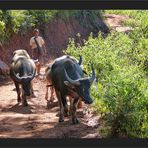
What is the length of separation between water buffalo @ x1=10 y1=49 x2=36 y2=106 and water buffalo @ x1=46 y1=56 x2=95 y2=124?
1.58 feet

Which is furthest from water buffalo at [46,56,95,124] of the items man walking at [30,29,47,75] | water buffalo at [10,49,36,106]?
man walking at [30,29,47,75]

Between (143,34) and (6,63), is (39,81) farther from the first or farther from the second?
(143,34)

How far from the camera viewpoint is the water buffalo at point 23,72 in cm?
879

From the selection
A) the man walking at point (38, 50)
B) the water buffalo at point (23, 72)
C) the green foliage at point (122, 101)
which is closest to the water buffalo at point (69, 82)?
the green foliage at point (122, 101)

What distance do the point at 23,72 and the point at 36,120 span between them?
123 cm

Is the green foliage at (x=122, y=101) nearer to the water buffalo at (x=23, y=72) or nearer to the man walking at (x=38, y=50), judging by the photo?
the water buffalo at (x=23, y=72)

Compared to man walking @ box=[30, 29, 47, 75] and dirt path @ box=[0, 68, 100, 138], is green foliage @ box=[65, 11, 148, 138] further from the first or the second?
man walking @ box=[30, 29, 47, 75]

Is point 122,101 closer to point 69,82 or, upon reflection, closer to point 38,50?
point 69,82

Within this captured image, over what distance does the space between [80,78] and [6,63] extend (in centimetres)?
290

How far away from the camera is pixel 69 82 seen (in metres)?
7.68

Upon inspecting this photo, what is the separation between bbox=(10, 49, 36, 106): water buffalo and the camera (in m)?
8.79

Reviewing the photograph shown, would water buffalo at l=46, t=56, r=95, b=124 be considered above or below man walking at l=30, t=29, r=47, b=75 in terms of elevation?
below

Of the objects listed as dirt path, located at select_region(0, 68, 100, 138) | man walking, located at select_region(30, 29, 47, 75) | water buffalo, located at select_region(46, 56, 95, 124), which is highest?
man walking, located at select_region(30, 29, 47, 75)

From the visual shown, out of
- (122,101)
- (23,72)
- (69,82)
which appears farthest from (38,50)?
(122,101)
